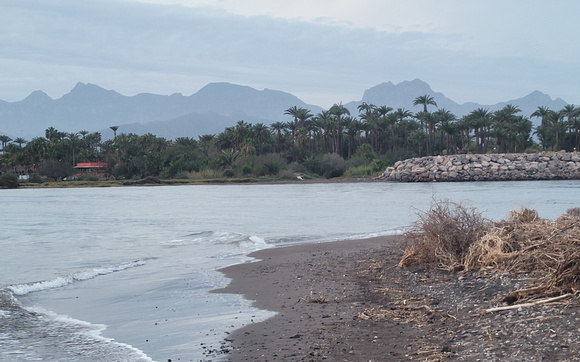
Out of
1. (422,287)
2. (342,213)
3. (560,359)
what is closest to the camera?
(560,359)

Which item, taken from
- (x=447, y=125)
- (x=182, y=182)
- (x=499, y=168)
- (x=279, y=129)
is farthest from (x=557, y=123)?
(x=182, y=182)

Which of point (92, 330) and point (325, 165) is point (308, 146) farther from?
point (92, 330)

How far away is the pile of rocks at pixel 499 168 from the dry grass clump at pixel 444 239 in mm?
73819

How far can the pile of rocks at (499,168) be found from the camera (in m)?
82.5

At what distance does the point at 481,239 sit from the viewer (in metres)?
10.8

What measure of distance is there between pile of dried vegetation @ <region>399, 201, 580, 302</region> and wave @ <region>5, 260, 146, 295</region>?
8.13 meters

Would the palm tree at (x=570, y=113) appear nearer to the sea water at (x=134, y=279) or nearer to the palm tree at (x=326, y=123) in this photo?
the palm tree at (x=326, y=123)

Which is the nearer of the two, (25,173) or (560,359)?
(560,359)

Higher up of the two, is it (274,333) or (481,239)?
(481,239)

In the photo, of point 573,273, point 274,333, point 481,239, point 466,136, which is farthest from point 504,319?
point 466,136

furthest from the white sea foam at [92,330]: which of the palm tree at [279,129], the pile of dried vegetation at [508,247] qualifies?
the palm tree at [279,129]

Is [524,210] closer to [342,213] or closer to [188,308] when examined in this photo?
[188,308]

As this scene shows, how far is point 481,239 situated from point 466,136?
104 m

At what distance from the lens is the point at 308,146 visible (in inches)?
4574
